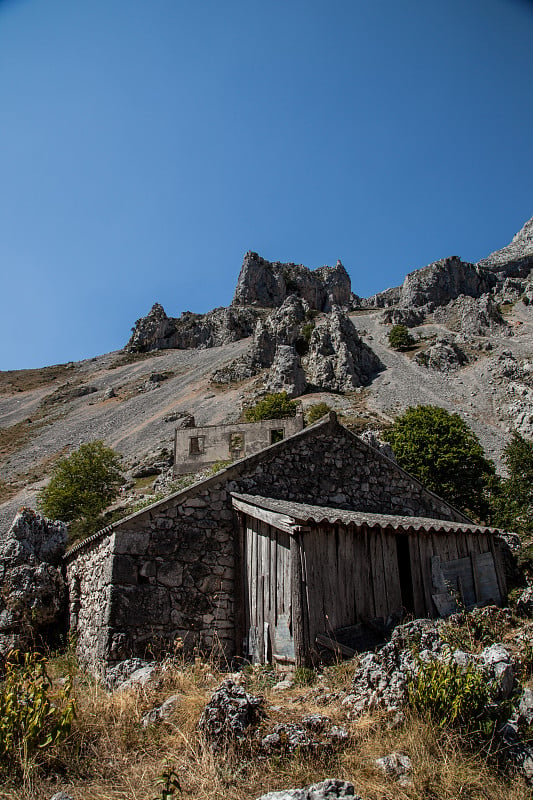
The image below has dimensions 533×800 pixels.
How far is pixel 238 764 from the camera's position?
471 centimetres

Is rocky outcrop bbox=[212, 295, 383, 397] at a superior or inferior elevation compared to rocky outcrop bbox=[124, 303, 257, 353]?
inferior

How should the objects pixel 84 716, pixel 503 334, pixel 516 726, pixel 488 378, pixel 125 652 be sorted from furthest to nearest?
pixel 503 334 → pixel 488 378 → pixel 125 652 → pixel 84 716 → pixel 516 726

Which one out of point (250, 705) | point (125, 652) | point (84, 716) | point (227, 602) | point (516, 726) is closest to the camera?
point (516, 726)

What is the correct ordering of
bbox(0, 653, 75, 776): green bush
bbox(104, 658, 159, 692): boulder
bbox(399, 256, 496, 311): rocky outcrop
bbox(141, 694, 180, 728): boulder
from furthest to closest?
1. bbox(399, 256, 496, 311): rocky outcrop
2. bbox(104, 658, 159, 692): boulder
3. bbox(141, 694, 180, 728): boulder
4. bbox(0, 653, 75, 776): green bush

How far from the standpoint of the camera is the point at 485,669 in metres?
5.57

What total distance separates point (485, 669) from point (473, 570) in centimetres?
669

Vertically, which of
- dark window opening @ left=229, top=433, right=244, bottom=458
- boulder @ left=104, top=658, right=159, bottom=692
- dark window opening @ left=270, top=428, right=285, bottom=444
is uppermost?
dark window opening @ left=270, top=428, right=285, bottom=444

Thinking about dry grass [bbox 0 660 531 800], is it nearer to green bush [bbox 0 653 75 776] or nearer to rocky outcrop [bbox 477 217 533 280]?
green bush [bbox 0 653 75 776]

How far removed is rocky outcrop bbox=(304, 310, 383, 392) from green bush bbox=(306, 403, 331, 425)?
37.0 ft

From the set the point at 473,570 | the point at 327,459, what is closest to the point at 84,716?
the point at 327,459

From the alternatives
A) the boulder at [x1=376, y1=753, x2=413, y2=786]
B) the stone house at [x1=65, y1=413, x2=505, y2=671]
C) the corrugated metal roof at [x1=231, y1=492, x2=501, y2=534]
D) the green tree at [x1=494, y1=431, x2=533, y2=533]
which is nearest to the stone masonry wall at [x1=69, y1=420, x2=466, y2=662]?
the stone house at [x1=65, y1=413, x2=505, y2=671]

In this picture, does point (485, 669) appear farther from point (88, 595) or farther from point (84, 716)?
point (88, 595)

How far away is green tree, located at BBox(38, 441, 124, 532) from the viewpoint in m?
29.7

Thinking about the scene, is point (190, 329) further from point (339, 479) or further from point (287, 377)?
point (339, 479)
